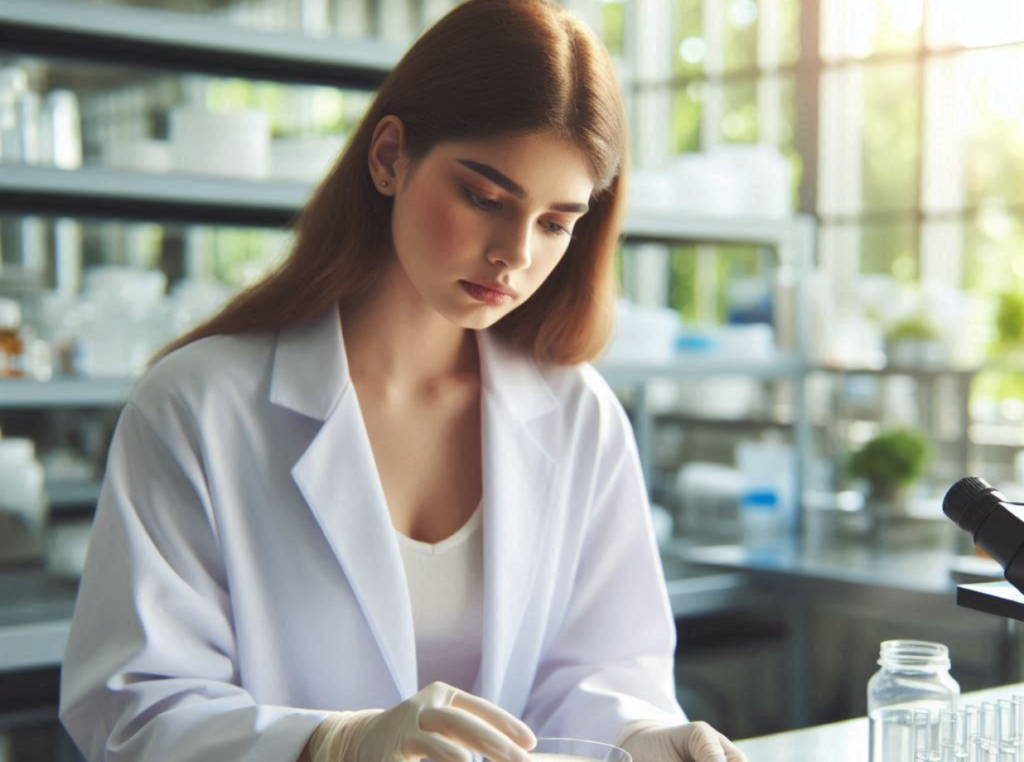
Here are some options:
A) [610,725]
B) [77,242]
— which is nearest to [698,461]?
[77,242]

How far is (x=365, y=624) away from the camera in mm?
1478

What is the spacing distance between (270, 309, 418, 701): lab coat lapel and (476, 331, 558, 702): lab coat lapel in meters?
0.11

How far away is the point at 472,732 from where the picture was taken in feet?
3.43

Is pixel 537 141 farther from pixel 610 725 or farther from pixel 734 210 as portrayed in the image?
pixel 734 210

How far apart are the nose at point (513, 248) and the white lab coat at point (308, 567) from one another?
0.30 metres

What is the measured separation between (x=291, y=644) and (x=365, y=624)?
0.09 meters

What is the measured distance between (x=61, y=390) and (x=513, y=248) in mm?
1494

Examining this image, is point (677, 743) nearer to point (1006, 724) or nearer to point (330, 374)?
point (1006, 724)

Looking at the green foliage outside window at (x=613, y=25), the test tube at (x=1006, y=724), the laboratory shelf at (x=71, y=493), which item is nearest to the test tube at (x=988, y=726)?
the test tube at (x=1006, y=724)

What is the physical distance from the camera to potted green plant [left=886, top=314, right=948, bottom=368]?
3.80 metres

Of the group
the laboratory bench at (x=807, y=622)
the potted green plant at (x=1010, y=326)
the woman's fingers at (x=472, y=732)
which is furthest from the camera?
the potted green plant at (x=1010, y=326)

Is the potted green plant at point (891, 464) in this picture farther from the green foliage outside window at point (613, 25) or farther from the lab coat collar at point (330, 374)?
the green foliage outside window at point (613, 25)

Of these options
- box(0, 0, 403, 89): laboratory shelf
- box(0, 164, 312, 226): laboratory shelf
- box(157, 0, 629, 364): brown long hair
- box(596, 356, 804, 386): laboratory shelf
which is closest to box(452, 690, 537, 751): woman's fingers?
box(157, 0, 629, 364): brown long hair

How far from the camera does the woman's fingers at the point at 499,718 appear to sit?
3.48 feet
